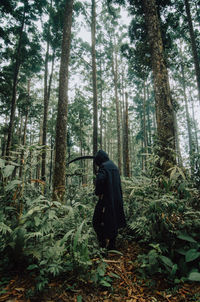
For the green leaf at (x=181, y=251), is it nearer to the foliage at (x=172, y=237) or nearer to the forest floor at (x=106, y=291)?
the foliage at (x=172, y=237)

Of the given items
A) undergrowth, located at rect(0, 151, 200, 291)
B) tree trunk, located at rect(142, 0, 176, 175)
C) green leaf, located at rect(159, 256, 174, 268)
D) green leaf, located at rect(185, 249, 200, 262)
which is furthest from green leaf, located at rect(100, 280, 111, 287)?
tree trunk, located at rect(142, 0, 176, 175)

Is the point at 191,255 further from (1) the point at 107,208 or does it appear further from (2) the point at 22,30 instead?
(2) the point at 22,30

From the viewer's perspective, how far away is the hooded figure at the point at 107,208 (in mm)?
2932

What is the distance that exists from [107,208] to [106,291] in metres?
1.21

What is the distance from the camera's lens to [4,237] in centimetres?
229

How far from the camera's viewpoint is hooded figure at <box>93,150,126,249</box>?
2.93 m

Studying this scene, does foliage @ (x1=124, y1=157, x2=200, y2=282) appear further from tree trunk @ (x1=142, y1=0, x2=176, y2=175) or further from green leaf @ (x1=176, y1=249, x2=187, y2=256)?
tree trunk @ (x1=142, y1=0, x2=176, y2=175)

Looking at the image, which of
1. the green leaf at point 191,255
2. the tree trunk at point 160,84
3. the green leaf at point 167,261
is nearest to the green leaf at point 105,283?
the green leaf at point 167,261

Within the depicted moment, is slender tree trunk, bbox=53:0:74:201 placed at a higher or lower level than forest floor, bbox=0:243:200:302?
higher

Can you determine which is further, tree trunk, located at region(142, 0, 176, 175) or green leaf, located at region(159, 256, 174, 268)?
tree trunk, located at region(142, 0, 176, 175)

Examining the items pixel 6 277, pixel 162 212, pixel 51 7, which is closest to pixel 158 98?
pixel 162 212

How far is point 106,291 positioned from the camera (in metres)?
2.01

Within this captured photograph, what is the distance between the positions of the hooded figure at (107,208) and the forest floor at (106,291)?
2.23 feet

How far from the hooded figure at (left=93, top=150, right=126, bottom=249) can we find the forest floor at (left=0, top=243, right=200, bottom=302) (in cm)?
68
